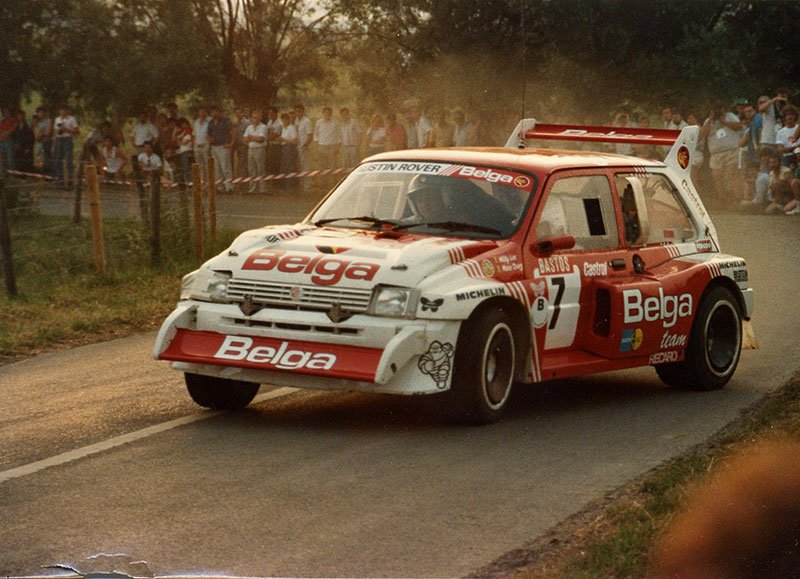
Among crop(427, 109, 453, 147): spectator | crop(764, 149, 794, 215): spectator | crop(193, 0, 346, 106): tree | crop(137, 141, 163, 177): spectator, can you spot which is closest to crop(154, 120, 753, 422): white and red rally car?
crop(764, 149, 794, 215): spectator

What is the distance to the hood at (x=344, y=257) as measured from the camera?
839cm

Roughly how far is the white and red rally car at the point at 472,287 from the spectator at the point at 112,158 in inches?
779

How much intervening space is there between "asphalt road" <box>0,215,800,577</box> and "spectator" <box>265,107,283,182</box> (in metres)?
19.7

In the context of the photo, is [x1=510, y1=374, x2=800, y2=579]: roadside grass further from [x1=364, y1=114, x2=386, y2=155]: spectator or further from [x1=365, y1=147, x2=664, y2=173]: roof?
[x1=364, y1=114, x2=386, y2=155]: spectator

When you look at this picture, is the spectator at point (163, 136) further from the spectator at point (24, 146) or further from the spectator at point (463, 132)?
the spectator at point (463, 132)

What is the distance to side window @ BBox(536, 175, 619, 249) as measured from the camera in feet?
31.1

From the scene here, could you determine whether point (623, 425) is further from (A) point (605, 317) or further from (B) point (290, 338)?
(B) point (290, 338)

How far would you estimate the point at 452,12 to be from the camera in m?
33.4

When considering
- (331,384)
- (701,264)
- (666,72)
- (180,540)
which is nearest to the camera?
(180,540)

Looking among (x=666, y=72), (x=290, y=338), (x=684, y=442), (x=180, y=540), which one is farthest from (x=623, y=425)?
(x=666, y=72)

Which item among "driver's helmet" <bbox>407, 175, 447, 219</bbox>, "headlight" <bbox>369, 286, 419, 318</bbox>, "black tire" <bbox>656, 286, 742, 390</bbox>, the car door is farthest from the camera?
"black tire" <bbox>656, 286, 742, 390</bbox>

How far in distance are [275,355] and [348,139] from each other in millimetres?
22288

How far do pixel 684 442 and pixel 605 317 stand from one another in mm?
1255

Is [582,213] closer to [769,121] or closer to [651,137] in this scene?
[651,137]
